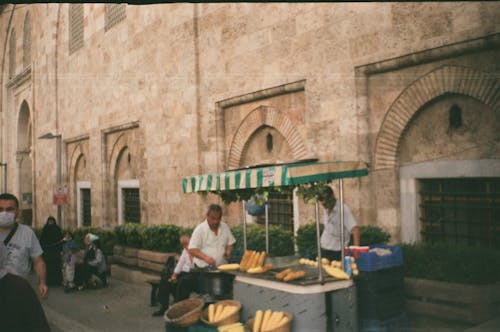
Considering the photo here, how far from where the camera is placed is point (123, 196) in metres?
17.6

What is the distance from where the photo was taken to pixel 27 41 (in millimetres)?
26328

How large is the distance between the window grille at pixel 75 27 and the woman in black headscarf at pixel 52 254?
31.8ft

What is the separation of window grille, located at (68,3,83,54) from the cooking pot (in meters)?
15.4

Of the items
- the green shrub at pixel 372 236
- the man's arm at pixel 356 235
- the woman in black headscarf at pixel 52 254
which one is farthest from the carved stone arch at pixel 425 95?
the woman in black headscarf at pixel 52 254

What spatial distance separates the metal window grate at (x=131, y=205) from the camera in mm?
16719

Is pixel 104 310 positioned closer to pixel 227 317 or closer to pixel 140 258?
pixel 140 258

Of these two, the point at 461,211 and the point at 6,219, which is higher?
the point at 6,219

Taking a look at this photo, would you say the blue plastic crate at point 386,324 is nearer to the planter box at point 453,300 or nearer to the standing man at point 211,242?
the planter box at point 453,300

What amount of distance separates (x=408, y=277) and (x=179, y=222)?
7.81 metres

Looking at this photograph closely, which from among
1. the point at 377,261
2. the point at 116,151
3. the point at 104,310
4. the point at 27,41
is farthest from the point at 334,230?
the point at 27,41

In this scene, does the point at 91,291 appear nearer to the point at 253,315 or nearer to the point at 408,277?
the point at 253,315

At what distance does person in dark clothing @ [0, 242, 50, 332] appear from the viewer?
3248 mm

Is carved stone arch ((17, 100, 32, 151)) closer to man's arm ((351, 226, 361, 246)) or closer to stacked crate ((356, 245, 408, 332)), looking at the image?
man's arm ((351, 226, 361, 246))

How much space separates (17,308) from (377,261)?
394 centimetres
